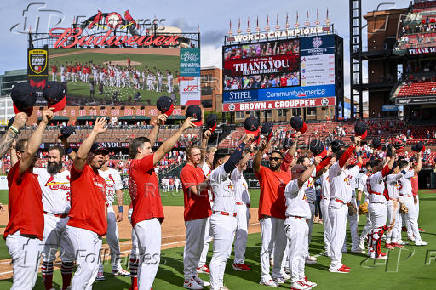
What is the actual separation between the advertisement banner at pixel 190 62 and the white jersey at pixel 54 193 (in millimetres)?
47437

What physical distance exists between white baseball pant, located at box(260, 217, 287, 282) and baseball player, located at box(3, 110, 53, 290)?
12.9ft

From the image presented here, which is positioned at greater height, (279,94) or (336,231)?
(279,94)

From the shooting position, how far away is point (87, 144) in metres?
5.30

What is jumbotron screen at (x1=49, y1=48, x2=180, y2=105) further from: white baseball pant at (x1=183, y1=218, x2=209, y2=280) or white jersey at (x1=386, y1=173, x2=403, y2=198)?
white baseball pant at (x1=183, y1=218, x2=209, y2=280)

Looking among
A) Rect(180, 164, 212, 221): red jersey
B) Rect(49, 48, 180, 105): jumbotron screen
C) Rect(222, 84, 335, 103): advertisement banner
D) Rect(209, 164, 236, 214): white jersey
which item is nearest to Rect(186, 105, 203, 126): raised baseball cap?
Rect(209, 164, 236, 214): white jersey

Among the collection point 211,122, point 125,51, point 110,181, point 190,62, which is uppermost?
point 125,51

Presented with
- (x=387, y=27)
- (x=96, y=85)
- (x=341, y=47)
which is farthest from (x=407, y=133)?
(x=96, y=85)

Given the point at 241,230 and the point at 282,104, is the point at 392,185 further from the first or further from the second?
the point at 282,104

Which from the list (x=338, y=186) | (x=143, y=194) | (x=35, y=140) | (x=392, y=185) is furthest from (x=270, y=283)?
(x=392, y=185)

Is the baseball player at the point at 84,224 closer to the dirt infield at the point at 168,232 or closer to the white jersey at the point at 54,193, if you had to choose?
the white jersey at the point at 54,193

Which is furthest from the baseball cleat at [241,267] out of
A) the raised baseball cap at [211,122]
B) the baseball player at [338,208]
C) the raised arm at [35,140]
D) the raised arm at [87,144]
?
the raised arm at [35,140]

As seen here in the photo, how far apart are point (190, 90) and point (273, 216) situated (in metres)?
46.4

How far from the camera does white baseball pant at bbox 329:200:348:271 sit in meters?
8.94

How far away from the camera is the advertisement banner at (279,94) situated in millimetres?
43688
